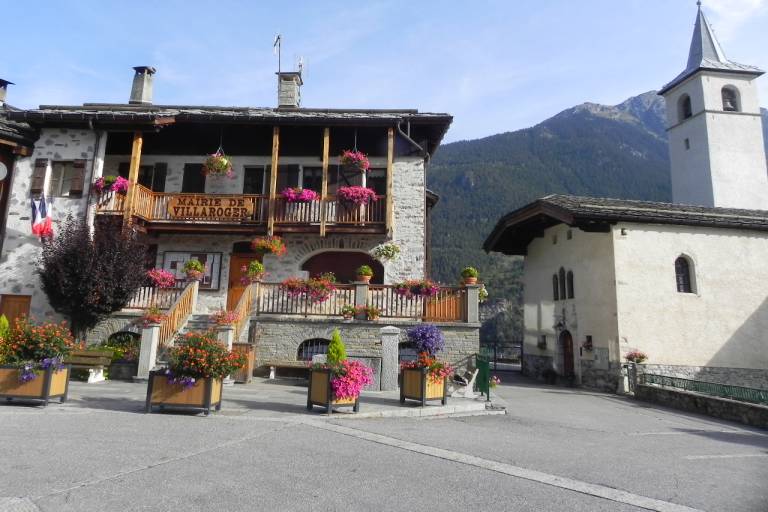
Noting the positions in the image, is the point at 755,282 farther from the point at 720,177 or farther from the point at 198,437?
the point at 198,437

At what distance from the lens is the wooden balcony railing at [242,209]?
15.8m

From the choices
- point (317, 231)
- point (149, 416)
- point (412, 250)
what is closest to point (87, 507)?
point (149, 416)

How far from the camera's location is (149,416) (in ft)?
25.8

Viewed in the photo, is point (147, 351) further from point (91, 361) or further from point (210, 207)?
point (210, 207)

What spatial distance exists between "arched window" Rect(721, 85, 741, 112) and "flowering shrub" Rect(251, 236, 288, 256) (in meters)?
27.5

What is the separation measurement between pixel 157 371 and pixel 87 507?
4419mm

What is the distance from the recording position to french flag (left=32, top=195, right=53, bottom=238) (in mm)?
15173

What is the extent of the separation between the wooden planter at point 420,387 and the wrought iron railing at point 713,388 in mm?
7551

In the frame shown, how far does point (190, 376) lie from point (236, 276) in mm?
9001

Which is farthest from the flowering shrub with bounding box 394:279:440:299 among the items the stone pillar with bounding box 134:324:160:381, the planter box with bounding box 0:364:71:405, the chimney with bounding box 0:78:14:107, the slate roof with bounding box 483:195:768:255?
the chimney with bounding box 0:78:14:107

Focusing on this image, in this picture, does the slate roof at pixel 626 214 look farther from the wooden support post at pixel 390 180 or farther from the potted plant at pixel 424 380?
the potted plant at pixel 424 380

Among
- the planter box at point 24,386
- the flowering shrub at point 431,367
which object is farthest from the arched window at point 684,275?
the planter box at point 24,386

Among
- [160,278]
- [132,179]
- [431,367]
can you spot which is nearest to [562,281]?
[431,367]

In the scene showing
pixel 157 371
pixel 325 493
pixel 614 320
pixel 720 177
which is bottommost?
pixel 325 493
